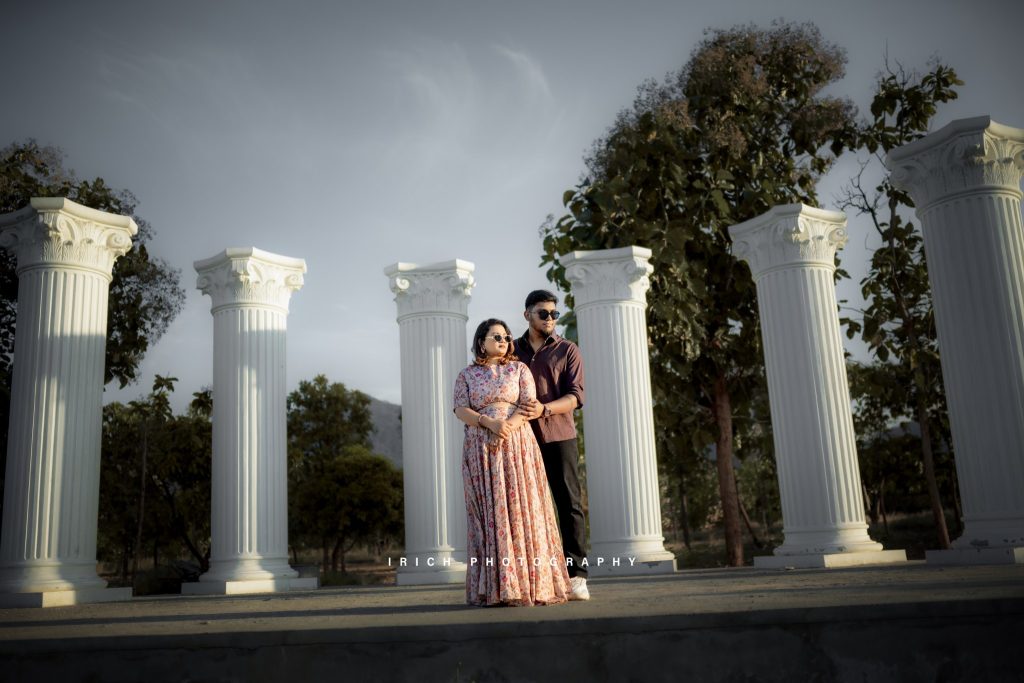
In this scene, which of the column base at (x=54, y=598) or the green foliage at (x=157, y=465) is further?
the green foliage at (x=157, y=465)

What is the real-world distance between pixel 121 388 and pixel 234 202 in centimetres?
662

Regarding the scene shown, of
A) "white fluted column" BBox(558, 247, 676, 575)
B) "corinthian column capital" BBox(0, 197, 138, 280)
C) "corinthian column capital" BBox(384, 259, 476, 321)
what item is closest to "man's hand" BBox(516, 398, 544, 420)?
"white fluted column" BBox(558, 247, 676, 575)

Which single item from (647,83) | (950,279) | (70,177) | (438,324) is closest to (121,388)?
(70,177)

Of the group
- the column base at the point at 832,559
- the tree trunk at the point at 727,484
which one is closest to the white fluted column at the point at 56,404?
the column base at the point at 832,559

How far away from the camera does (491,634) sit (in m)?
5.14

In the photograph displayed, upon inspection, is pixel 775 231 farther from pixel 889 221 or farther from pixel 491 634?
pixel 491 634

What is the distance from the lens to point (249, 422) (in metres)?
14.4

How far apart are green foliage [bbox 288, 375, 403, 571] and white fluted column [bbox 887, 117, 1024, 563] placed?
28.3 metres

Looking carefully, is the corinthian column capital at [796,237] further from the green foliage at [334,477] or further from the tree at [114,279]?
the green foliage at [334,477]

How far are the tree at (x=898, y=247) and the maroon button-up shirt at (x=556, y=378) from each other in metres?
15.8

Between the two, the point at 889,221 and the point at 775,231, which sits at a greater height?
the point at 889,221

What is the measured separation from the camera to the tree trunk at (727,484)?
70.3 feet

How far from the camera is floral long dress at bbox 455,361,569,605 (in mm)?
7016

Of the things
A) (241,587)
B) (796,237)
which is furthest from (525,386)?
(796,237)
